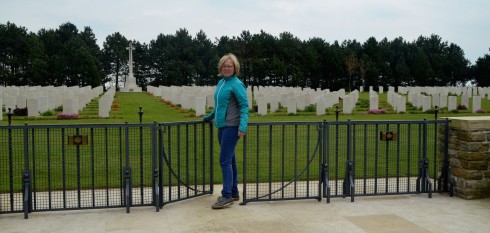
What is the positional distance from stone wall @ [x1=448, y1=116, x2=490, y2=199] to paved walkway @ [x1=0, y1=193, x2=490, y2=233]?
184mm

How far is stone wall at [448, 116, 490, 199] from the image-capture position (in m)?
6.42

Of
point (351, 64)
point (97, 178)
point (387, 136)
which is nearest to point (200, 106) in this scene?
point (97, 178)

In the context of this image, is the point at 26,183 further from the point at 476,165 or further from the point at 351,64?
the point at 351,64

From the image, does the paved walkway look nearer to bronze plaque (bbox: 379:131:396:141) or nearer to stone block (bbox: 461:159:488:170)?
stone block (bbox: 461:159:488:170)

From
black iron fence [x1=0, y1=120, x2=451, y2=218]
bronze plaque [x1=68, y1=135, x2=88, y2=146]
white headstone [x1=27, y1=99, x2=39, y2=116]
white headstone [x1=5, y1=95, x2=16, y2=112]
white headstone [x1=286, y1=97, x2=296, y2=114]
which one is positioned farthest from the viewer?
white headstone [x1=286, y1=97, x2=296, y2=114]

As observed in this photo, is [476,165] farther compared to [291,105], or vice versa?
[291,105]

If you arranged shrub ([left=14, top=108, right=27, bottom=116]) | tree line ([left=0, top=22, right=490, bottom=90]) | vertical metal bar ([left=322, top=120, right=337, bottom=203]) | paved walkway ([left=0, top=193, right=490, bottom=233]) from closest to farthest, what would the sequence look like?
1. paved walkway ([left=0, top=193, right=490, bottom=233])
2. vertical metal bar ([left=322, top=120, right=337, bottom=203])
3. shrub ([left=14, top=108, right=27, bottom=116])
4. tree line ([left=0, top=22, right=490, bottom=90])

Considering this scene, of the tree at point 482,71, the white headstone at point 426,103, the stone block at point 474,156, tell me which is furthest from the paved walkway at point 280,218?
the tree at point 482,71

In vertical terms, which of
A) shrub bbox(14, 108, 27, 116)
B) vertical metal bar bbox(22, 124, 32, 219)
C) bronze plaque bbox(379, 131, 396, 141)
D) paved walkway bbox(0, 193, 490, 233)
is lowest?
paved walkway bbox(0, 193, 490, 233)

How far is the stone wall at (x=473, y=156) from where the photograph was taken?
6.42 m

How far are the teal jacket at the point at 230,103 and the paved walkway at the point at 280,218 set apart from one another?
107 cm

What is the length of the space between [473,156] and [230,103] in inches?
127

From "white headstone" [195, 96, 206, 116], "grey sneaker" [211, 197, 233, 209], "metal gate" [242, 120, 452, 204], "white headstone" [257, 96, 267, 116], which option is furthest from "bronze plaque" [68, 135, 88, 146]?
"white headstone" [257, 96, 267, 116]

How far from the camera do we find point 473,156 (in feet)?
21.1
